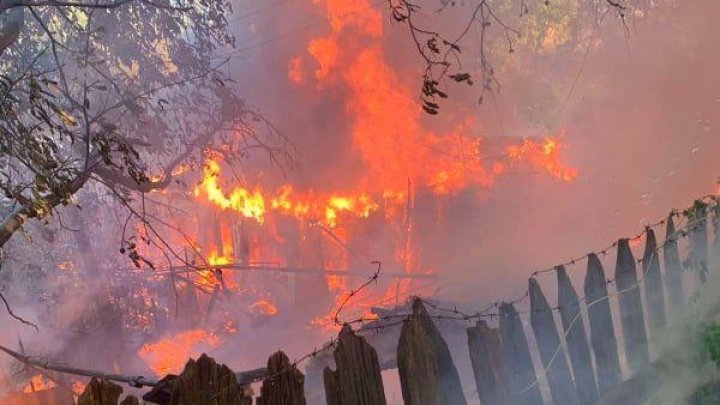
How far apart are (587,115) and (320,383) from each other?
9699mm

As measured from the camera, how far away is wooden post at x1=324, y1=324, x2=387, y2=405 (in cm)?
255

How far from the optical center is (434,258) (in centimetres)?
1221

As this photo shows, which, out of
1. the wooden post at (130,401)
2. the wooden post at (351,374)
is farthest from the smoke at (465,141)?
the wooden post at (130,401)

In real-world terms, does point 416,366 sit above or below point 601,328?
below

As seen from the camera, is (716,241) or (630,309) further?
(716,241)

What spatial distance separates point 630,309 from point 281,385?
2776 mm

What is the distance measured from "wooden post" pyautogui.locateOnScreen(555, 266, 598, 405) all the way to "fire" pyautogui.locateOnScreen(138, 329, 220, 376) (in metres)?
8.86

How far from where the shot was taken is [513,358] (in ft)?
11.2

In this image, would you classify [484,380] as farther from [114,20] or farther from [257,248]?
[257,248]

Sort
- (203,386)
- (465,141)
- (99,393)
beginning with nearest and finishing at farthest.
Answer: (99,393) < (203,386) < (465,141)

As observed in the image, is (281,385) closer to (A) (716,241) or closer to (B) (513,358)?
(B) (513,358)

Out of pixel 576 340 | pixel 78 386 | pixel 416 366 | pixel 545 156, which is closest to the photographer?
pixel 416 366

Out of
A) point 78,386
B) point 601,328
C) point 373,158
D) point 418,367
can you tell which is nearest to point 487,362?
point 418,367

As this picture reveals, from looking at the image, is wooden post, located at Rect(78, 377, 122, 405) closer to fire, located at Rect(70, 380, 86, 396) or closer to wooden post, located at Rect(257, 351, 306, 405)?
wooden post, located at Rect(257, 351, 306, 405)
